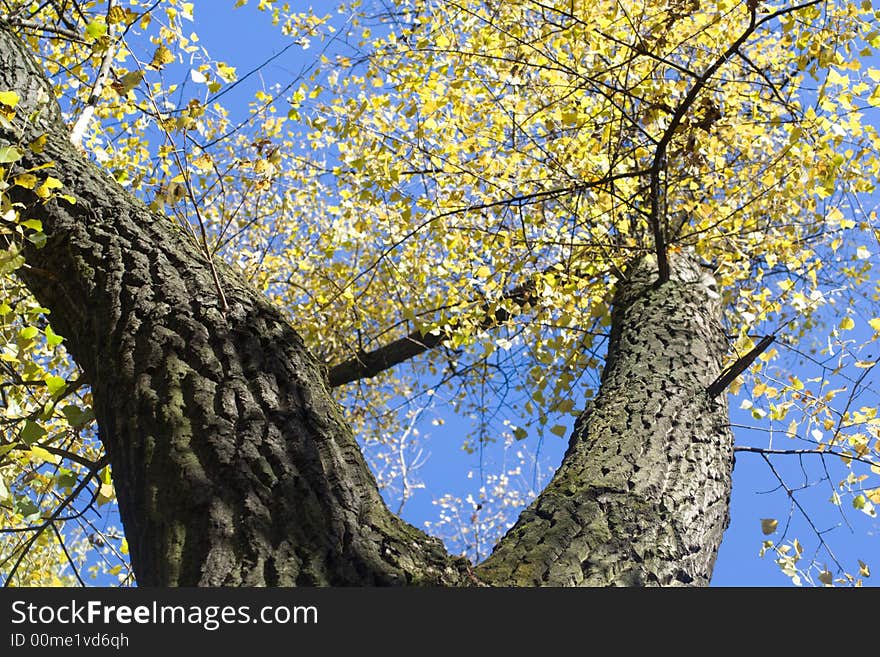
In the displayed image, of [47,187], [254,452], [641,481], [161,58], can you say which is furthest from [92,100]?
[641,481]

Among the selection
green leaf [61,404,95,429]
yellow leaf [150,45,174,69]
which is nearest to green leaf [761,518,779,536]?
green leaf [61,404,95,429]

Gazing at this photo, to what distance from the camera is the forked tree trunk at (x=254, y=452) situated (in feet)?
5.93

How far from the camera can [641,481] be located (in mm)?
2537

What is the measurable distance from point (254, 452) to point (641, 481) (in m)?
1.36

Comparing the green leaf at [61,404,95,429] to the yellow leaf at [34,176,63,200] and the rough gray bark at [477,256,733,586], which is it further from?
the rough gray bark at [477,256,733,586]

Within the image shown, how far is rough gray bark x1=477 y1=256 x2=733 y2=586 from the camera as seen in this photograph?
2141 millimetres

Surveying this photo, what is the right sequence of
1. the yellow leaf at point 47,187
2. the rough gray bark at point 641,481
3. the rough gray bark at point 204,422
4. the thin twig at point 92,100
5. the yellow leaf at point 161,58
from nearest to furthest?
the rough gray bark at point 204,422, the rough gray bark at point 641,481, the yellow leaf at point 47,187, the yellow leaf at point 161,58, the thin twig at point 92,100

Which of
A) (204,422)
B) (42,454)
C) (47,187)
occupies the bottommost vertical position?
(204,422)

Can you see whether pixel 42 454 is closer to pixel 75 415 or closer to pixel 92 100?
pixel 75 415

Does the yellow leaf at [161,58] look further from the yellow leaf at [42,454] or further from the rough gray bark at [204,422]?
the yellow leaf at [42,454]

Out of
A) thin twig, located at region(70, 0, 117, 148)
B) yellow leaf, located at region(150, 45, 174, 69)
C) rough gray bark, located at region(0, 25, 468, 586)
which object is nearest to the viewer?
rough gray bark, located at region(0, 25, 468, 586)

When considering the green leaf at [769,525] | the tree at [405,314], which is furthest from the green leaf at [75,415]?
the green leaf at [769,525]

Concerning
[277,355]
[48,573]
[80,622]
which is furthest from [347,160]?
[48,573]

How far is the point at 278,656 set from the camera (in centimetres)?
152
